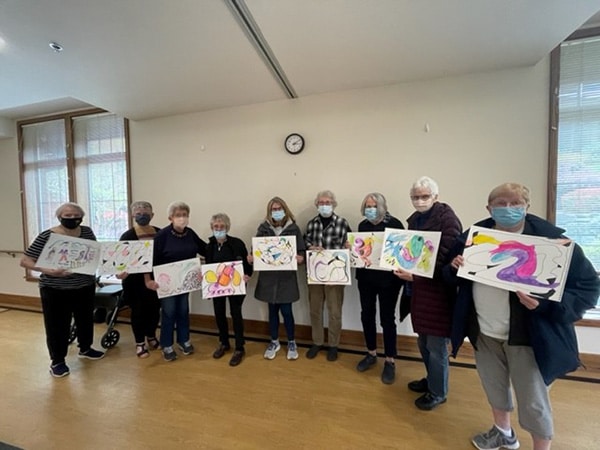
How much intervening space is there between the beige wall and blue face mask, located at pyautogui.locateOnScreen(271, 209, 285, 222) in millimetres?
465

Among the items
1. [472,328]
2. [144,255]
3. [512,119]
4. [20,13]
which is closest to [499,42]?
[512,119]

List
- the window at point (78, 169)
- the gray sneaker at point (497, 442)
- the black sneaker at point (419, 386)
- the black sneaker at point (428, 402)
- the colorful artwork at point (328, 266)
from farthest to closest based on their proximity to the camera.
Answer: the window at point (78, 169) < the colorful artwork at point (328, 266) < the black sneaker at point (419, 386) < the black sneaker at point (428, 402) < the gray sneaker at point (497, 442)

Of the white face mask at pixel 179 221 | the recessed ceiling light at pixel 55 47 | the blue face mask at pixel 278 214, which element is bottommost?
the white face mask at pixel 179 221

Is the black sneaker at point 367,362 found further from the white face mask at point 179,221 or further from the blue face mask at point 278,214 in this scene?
the white face mask at point 179,221

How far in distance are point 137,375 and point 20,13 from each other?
2.79 metres

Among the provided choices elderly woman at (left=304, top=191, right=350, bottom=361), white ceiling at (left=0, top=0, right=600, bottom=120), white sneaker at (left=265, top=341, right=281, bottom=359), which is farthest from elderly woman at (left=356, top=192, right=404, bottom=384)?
white ceiling at (left=0, top=0, right=600, bottom=120)

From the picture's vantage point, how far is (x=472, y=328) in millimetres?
1513

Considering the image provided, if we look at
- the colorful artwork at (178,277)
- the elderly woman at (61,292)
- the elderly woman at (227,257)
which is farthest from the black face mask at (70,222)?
the elderly woman at (227,257)

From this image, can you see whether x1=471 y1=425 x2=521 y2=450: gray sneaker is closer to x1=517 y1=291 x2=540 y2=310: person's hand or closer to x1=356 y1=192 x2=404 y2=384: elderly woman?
x1=356 y1=192 x2=404 y2=384: elderly woman

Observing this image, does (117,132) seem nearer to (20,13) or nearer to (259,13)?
(20,13)

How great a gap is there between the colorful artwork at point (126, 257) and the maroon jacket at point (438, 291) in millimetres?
2321

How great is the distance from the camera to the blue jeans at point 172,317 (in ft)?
8.55

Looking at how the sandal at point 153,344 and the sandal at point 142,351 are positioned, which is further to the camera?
the sandal at point 153,344

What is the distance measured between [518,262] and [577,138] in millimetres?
1954
